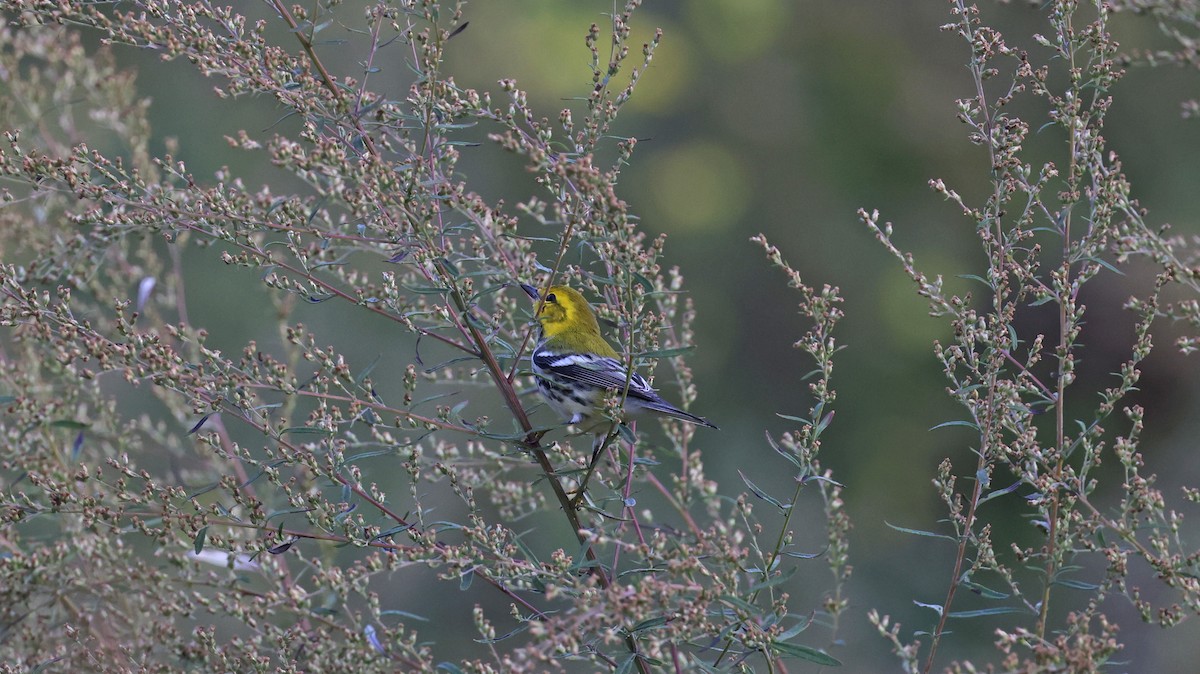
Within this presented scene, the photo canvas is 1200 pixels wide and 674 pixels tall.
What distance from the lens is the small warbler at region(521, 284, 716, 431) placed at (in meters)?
3.17

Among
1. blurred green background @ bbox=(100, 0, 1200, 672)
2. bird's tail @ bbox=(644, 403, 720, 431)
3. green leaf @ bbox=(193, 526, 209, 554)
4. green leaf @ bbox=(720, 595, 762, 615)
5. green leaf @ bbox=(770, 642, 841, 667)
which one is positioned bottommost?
green leaf @ bbox=(770, 642, 841, 667)

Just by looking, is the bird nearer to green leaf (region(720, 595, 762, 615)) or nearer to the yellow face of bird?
the yellow face of bird

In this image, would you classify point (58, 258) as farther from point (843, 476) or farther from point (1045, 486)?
point (843, 476)

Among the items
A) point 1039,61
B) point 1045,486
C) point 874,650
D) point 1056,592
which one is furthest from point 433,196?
point 1039,61

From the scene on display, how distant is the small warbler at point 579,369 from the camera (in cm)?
317

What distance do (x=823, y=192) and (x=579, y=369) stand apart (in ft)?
16.2

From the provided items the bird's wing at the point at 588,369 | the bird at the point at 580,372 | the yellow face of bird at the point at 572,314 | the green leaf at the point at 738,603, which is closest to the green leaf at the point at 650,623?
the green leaf at the point at 738,603

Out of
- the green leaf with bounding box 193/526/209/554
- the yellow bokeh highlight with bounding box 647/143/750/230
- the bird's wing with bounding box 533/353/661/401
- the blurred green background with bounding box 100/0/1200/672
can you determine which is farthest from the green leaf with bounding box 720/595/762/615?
the yellow bokeh highlight with bounding box 647/143/750/230

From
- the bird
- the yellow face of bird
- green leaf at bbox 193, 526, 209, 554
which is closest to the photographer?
green leaf at bbox 193, 526, 209, 554

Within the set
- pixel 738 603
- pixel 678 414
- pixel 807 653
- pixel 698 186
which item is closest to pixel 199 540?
pixel 738 603

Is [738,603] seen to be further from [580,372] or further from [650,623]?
[580,372]

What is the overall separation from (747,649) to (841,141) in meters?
6.84

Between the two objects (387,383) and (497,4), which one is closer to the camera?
(387,383)

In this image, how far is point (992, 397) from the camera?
7.08ft
